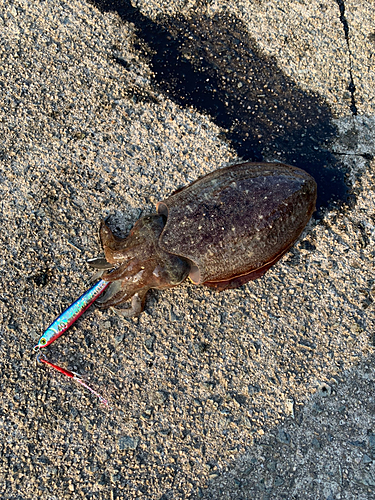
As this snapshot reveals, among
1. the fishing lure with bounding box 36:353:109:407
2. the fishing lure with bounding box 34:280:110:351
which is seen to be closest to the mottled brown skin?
the fishing lure with bounding box 34:280:110:351

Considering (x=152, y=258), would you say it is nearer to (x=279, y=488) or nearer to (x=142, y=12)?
(x=279, y=488)

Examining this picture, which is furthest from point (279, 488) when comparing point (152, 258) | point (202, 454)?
point (152, 258)

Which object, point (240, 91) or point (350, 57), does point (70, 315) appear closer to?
point (240, 91)

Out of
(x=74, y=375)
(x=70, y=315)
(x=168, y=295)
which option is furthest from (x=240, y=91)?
(x=74, y=375)

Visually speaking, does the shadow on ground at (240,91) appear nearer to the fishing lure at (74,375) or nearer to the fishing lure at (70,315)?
the fishing lure at (70,315)

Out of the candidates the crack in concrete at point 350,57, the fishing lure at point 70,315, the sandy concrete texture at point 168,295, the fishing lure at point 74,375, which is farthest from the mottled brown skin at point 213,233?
the crack in concrete at point 350,57

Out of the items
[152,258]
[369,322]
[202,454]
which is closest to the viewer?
[152,258]
